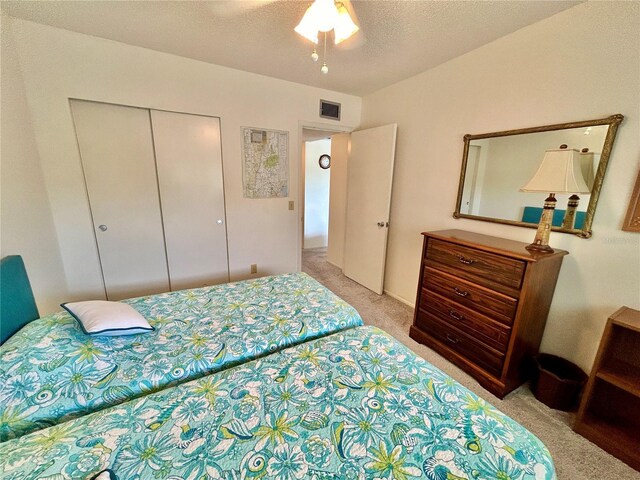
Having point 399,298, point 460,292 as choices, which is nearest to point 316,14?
point 460,292

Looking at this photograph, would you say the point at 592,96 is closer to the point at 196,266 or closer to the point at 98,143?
the point at 196,266

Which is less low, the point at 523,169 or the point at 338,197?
the point at 523,169

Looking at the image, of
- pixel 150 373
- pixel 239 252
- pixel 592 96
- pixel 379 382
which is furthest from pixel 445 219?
pixel 150 373

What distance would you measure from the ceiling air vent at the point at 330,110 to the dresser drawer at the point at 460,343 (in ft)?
8.26

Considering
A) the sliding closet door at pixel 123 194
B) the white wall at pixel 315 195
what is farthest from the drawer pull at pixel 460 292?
the white wall at pixel 315 195

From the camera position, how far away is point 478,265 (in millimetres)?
1750

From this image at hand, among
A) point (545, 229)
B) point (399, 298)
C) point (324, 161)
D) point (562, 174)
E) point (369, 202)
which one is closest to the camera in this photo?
point (562, 174)

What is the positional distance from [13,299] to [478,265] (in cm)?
267

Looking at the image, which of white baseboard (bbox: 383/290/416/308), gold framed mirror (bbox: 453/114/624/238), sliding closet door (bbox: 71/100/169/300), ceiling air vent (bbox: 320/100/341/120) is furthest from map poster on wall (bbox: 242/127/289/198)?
gold framed mirror (bbox: 453/114/624/238)

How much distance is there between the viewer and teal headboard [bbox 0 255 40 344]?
117 cm

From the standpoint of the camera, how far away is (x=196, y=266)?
9.11 ft

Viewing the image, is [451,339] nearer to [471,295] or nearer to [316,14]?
[471,295]

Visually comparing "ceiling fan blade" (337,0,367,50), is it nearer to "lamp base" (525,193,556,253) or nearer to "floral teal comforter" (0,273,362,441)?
"lamp base" (525,193,556,253)

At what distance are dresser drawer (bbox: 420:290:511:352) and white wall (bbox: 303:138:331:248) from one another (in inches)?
129
